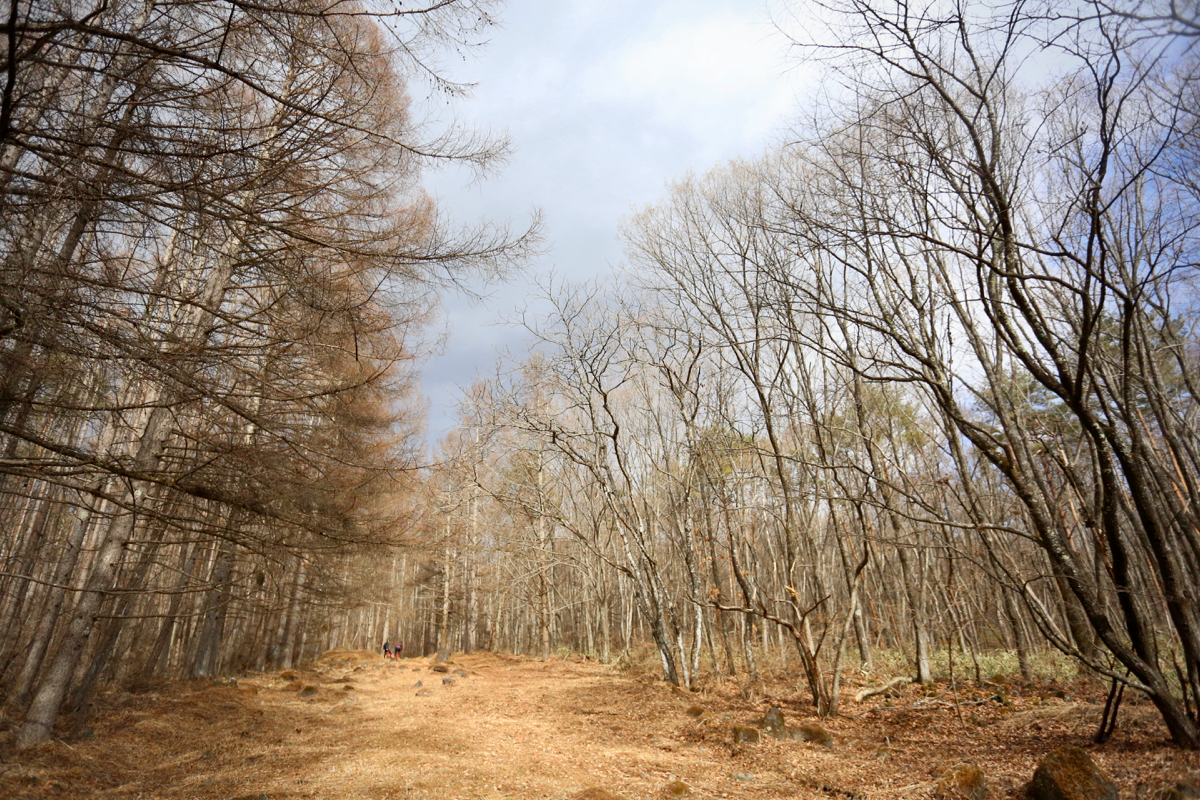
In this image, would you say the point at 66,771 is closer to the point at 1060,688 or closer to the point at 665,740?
the point at 665,740

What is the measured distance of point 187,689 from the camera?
10.0m

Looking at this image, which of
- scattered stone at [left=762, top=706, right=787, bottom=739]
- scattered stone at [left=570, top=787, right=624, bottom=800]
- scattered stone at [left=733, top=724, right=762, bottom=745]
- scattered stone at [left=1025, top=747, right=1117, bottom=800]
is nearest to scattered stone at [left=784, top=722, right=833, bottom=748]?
scattered stone at [left=762, top=706, right=787, bottom=739]

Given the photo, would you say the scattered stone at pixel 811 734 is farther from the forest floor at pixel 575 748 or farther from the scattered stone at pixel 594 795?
the scattered stone at pixel 594 795

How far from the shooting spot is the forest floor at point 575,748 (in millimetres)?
4512

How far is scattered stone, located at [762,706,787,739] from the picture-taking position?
597 cm

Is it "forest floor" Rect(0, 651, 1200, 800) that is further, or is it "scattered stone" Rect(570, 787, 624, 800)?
"forest floor" Rect(0, 651, 1200, 800)

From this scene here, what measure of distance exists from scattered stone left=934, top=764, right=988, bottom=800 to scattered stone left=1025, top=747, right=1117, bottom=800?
0.27m

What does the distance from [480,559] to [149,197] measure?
19270 mm

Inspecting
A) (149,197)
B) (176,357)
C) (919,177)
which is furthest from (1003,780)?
(149,197)

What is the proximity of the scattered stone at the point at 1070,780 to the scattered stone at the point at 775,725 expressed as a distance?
8.68 ft

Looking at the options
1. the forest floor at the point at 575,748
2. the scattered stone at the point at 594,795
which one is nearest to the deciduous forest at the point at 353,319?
the forest floor at the point at 575,748

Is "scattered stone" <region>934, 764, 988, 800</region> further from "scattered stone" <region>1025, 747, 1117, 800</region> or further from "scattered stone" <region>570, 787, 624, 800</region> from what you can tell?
"scattered stone" <region>570, 787, 624, 800</region>

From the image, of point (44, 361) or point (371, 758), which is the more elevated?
point (44, 361)

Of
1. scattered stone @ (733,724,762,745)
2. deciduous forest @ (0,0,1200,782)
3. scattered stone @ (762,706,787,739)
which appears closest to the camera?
deciduous forest @ (0,0,1200,782)
